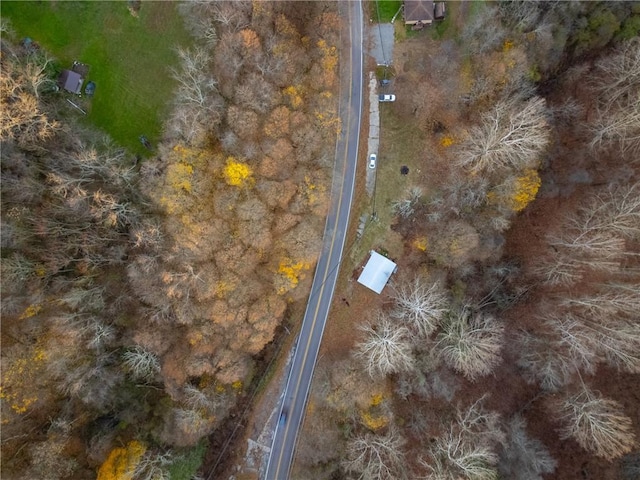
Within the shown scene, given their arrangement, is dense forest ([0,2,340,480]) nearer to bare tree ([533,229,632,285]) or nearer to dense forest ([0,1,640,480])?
dense forest ([0,1,640,480])

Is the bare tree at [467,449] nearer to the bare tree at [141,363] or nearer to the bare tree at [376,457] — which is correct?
the bare tree at [376,457]

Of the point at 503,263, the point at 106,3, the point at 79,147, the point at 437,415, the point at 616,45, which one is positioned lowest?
the point at 437,415

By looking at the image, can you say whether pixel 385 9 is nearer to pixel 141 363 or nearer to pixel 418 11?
pixel 418 11

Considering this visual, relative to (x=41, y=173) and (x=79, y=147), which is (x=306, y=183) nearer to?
(x=79, y=147)

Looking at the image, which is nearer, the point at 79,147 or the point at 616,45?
the point at 79,147

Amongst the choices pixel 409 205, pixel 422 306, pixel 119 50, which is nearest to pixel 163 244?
pixel 119 50

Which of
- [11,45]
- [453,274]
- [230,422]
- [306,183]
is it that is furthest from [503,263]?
[11,45]

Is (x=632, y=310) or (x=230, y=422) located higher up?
(x=632, y=310)

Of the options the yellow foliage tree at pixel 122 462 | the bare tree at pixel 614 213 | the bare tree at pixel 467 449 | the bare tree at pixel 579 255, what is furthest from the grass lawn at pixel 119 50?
the bare tree at pixel 614 213
